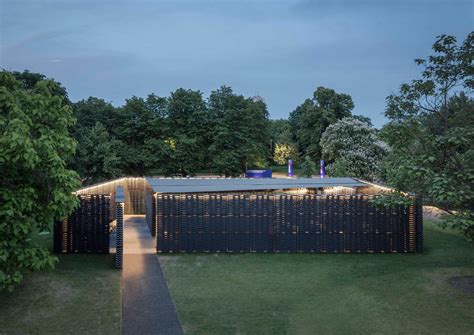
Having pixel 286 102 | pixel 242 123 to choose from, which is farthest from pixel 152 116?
pixel 286 102

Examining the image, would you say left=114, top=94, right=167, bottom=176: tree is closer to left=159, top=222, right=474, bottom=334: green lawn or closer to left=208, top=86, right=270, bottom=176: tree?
left=208, top=86, right=270, bottom=176: tree

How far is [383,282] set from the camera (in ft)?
31.0

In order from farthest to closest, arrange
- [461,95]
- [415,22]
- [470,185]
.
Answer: [415,22], [461,95], [470,185]

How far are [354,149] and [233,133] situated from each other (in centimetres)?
989

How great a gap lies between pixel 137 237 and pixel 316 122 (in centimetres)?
3260

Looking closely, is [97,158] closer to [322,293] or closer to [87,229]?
[87,229]

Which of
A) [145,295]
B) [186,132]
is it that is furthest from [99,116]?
[145,295]

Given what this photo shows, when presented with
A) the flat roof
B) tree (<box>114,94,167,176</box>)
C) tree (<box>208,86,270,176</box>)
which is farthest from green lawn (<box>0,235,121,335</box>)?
tree (<box>208,86,270,176</box>)

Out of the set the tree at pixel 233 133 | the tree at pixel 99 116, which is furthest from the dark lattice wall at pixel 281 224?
the tree at pixel 99 116

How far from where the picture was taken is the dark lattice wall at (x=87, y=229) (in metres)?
11.7

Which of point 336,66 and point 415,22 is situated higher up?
point 336,66

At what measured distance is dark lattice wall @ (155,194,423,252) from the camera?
474 inches

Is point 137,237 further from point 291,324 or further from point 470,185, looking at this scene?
point 470,185

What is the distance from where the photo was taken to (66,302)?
26.2 ft
